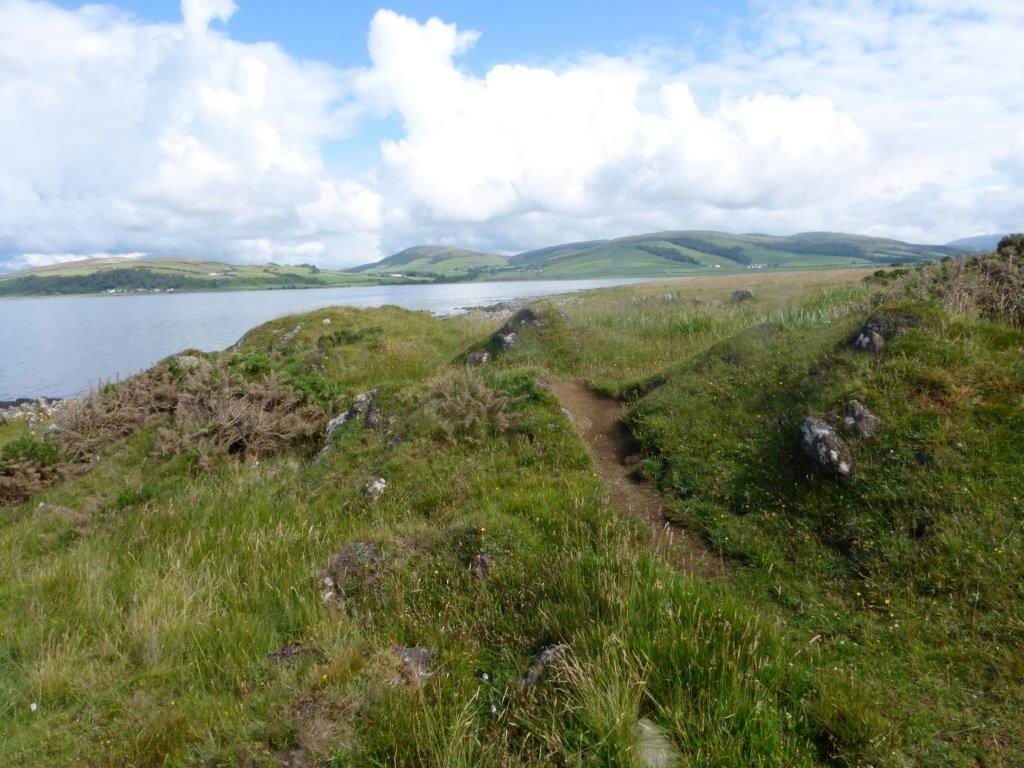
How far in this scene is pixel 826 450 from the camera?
7.75 m

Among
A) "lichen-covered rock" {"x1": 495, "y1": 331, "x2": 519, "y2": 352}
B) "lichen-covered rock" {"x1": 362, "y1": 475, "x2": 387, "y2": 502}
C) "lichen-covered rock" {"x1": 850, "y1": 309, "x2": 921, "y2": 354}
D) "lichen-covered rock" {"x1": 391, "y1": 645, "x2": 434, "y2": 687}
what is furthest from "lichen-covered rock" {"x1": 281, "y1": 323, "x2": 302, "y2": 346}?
"lichen-covered rock" {"x1": 850, "y1": 309, "x2": 921, "y2": 354}

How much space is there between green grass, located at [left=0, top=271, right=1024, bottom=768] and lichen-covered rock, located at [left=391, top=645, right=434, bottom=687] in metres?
0.12

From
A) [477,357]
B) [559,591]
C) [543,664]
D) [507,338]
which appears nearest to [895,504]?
[559,591]

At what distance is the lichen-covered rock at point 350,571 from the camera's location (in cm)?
657

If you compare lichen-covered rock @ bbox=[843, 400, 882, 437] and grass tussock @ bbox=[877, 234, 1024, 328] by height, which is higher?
grass tussock @ bbox=[877, 234, 1024, 328]

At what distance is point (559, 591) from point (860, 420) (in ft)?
17.8

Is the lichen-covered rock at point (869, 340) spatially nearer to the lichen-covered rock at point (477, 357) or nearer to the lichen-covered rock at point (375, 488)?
the lichen-covered rock at point (375, 488)

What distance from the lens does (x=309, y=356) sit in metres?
18.6

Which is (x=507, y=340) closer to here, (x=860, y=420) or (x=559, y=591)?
(x=860, y=420)

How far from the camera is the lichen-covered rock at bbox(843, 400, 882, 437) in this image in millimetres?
7766

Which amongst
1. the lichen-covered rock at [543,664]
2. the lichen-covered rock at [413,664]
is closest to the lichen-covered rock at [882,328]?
the lichen-covered rock at [543,664]

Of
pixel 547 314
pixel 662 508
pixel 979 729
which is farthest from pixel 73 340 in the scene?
pixel 979 729

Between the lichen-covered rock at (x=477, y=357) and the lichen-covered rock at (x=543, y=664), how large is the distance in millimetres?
A: 12545

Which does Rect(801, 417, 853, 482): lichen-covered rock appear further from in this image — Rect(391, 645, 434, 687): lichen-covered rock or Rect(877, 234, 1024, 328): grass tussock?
Rect(391, 645, 434, 687): lichen-covered rock
